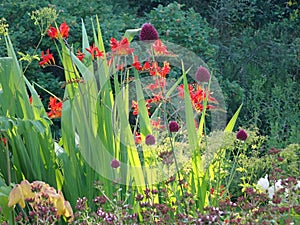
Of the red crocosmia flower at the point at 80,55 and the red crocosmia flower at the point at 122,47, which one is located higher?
the red crocosmia flower at the point at 122,47

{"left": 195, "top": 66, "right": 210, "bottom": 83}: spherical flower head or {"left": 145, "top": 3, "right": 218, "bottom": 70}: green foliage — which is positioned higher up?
{"left": 195, "top": 66, "right": 210, "bottom": 83}: spherical flower head

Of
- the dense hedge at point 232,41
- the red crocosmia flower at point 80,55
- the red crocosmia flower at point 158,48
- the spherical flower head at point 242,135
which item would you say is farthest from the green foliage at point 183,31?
the spherical flower head at point 242,135

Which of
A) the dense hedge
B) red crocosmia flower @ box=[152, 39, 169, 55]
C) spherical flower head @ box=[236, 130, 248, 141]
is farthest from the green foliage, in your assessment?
spherical flower head @ box=[236, 130, 248, 141]

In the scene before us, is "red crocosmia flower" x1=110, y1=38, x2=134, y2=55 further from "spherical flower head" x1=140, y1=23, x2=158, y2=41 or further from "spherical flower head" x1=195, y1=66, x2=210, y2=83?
"spherical flower head" x1=195, y1=66, x2=210, y2=83

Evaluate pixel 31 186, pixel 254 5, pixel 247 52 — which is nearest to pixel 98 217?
pixel 31 186

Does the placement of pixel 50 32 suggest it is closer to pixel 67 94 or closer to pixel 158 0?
pixel 67 94

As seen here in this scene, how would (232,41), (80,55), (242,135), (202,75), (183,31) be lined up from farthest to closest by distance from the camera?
1. (232,41)
2. (183,31)
3. (80,55)
4. (202,75)
5. (242,135)

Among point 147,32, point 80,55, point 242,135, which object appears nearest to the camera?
point 242,135

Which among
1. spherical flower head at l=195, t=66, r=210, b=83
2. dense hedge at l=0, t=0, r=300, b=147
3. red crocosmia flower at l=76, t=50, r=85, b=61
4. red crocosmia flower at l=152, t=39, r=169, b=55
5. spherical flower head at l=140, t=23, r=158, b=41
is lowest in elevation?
dense hedge at l=0, t=0, r=300, b=147

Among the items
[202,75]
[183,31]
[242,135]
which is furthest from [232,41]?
[242,135]

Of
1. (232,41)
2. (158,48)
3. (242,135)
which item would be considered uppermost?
(158,48)

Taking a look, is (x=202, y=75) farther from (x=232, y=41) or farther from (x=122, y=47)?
(x=232, y=41)

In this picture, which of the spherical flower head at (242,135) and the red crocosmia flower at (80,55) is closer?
the spherical flower head at (242,135)

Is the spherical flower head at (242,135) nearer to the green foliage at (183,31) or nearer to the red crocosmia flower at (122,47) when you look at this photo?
the red crocosmia flower at (122,47)
